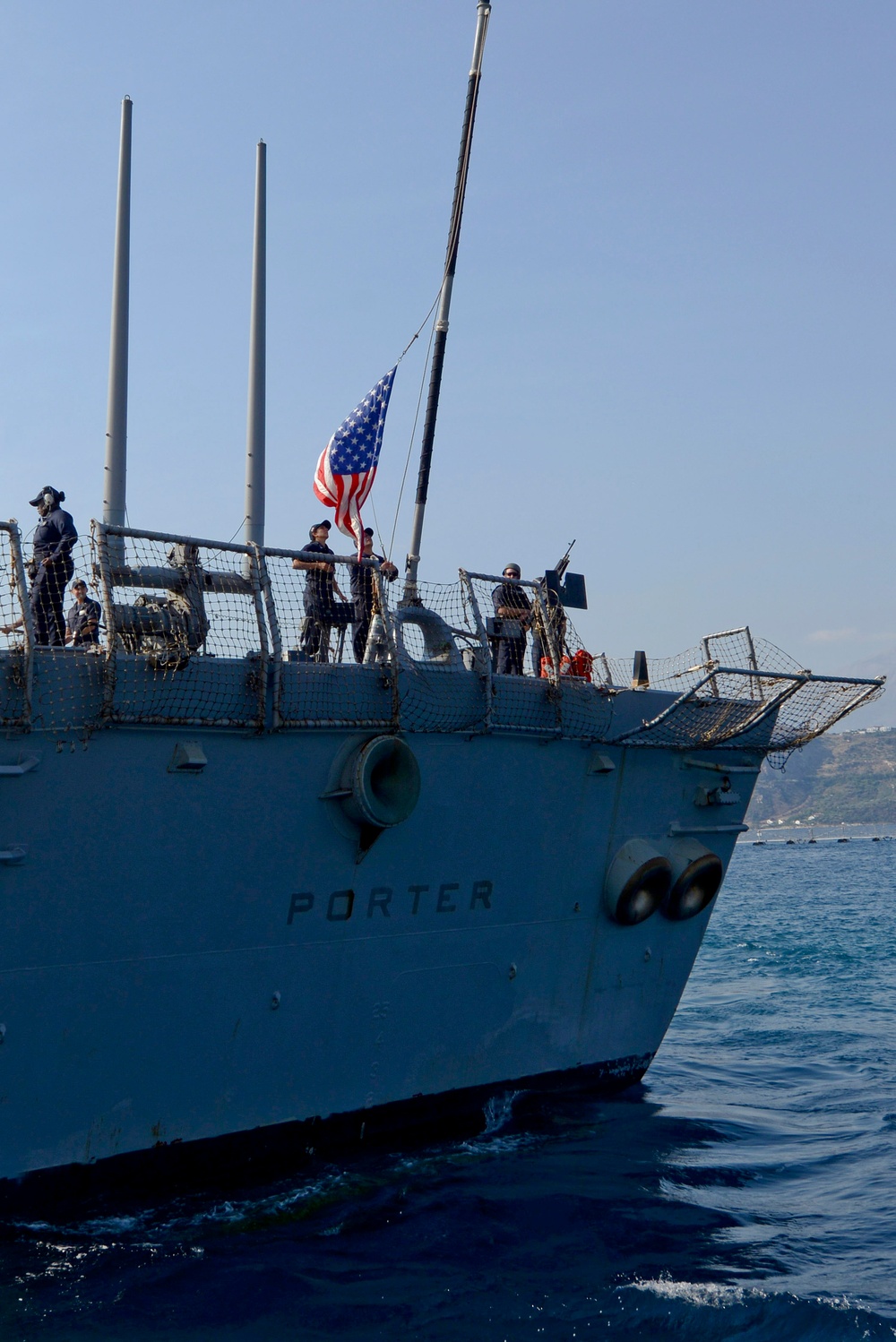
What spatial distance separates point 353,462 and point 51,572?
4.16 meters

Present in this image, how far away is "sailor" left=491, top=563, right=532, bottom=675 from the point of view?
40.1 feet

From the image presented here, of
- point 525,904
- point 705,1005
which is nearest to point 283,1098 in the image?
point 525,904

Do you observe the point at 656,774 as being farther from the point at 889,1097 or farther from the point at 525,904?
the point at 889,1097

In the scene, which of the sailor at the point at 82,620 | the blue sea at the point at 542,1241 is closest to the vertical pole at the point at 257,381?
the sailor at the point at 82,620

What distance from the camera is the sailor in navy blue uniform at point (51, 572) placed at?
377 inches

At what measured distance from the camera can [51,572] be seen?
973 cm

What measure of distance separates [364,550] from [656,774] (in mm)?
4123

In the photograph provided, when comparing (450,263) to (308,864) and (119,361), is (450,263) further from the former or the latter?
(308,864)

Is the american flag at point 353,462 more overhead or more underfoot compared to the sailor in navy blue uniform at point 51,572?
more overhead

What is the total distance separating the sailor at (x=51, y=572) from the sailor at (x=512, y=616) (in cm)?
438

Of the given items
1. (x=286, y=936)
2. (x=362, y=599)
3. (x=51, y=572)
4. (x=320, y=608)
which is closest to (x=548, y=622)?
(x=362, y=599)

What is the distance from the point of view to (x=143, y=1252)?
8984 millimetres

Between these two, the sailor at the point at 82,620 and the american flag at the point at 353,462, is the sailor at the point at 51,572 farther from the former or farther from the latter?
the american flag at the point at 353,462

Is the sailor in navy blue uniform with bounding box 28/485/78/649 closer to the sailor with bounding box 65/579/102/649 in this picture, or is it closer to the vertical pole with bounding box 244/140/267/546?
the sailor with bounding box 65/579/102/649
